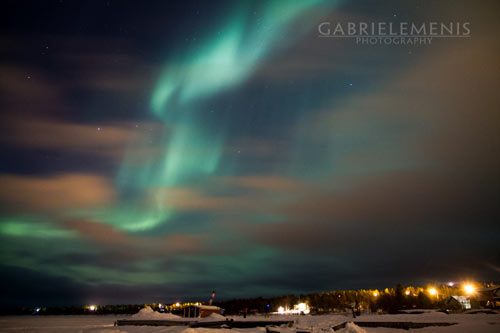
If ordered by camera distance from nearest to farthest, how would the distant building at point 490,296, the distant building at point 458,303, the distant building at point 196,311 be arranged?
the distant building at point 490,296
the distant building at point 458,303
the distant building at point 196,311

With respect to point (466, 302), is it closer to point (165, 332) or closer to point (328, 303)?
point (165, 332)

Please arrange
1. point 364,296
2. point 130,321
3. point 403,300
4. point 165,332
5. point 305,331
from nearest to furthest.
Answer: point 305,331
point 165,332
point 130,321
point 403,300
point 364,296

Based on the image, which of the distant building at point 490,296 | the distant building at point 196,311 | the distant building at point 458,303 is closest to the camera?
the distant building at point 490,296

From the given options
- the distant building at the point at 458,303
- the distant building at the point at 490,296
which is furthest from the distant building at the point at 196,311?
the distant building at the point at 490,296

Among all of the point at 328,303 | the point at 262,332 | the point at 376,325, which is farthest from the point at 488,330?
the point at 328,303

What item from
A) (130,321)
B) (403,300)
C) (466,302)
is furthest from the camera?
(403,300)

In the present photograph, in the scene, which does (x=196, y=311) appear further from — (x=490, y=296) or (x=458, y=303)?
(x=490, y=296)

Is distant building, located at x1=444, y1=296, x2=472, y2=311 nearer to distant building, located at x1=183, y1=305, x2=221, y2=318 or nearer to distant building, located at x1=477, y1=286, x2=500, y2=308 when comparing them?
distant building, located at x1=477, y1=286, x2=500, y2=308

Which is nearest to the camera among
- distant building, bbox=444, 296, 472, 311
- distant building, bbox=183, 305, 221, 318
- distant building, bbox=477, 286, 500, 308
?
distant building, bbox=477, 286, 500, 308

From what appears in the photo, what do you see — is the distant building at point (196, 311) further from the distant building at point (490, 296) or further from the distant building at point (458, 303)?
the distant building at point (490, 296)

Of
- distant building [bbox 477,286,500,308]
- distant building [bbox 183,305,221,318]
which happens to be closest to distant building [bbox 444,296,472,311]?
distant building [bbox 477,286,500,308]

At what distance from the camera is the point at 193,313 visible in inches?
3282

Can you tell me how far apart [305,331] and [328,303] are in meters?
131

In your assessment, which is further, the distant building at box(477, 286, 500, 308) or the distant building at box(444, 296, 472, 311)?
the distant building at box(444, 296, 472, 311)
